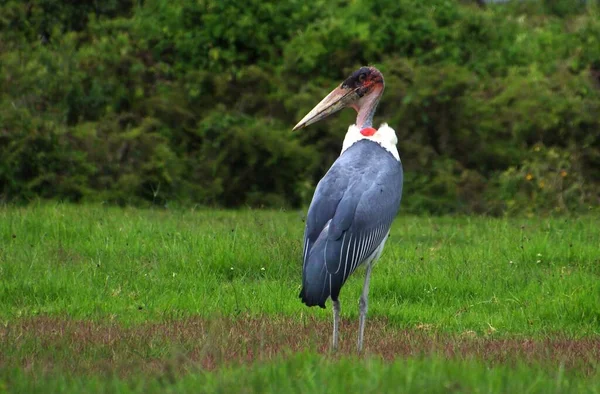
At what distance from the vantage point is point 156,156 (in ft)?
47.9

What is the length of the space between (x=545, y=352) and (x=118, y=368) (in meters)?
2.34

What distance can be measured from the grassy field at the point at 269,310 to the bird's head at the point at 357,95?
1293 mm

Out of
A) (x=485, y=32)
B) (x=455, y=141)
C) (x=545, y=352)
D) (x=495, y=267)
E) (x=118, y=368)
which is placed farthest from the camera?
(x=485, y=32)

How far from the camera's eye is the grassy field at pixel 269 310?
4770mm

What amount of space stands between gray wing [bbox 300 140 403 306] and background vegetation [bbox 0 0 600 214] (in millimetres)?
6769

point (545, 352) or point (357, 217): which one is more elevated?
point (357, 217)

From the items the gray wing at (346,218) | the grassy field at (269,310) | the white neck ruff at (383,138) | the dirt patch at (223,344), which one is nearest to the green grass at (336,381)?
the grassy field at (269,310)

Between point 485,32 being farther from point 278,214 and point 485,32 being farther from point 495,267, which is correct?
point 495,267

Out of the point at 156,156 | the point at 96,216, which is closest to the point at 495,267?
the point at 96,216

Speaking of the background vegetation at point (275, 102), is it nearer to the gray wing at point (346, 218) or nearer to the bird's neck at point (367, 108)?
the bird's neck at point (367, 108)

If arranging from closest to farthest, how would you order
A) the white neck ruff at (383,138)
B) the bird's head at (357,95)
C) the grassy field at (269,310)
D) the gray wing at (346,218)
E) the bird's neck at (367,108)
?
1. the grassy field at (269,310)
2. the gray wing at (346,218)
3. the white neck ruff at (383,138)
4. the bird's neck at (367,108)
5. the bird's head at (357,95)

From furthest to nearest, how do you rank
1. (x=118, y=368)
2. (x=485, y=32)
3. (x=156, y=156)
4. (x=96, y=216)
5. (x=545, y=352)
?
(x=485, y=32) → (x=156, y=156) → (x=96, y=216) → (x=545, y=352) → (x=118, y=368)

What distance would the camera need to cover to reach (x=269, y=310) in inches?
293

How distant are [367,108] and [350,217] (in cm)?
144
